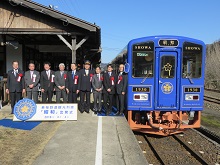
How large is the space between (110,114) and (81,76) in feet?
5.18

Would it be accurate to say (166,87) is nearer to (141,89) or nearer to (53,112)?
(141,89)

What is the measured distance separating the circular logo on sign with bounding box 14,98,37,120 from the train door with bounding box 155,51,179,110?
11.7 ft

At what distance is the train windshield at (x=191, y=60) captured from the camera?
7.75 metres

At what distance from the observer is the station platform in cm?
461

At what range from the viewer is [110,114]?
8.80 metres

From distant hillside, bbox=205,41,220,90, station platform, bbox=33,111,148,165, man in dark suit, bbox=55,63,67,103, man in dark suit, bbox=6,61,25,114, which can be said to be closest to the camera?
station platform, bbox=33,111,148,165

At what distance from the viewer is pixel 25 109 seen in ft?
24.8

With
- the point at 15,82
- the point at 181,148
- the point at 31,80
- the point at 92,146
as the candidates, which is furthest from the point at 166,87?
the point at 15,82

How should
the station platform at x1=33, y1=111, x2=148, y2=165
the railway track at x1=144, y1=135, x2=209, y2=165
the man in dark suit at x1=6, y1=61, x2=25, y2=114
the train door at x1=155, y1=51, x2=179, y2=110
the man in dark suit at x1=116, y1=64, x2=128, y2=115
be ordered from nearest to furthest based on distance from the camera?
1. the station platform at x1=33, y1=111, x2=148, y2=165
2. the railway track at x1=144, y1=135, x2=209, y2=165
3. the train door at x1=155, y1=51, x2=179, y2=110
4. the man in dark suit at x1=116, y1=64, x2=128, y2=115
5. the man in dark suit at x1=6, y1=61, x2=25, y2=114

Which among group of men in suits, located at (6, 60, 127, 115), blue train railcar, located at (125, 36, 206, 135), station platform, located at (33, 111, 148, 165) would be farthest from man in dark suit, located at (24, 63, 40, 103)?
blue train railcar, located at (125, 36, 206, 135)

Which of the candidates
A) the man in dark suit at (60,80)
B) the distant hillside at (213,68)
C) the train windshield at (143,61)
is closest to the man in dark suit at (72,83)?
the man in dark suit at (60,80)

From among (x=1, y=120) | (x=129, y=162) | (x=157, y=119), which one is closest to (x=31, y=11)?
(x=1, y=120)

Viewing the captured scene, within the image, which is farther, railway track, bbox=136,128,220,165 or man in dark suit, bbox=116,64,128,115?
man in dark suit, bbox=116,64,128,115

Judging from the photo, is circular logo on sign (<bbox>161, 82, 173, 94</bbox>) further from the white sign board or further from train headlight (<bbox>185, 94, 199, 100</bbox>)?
the white sign board
